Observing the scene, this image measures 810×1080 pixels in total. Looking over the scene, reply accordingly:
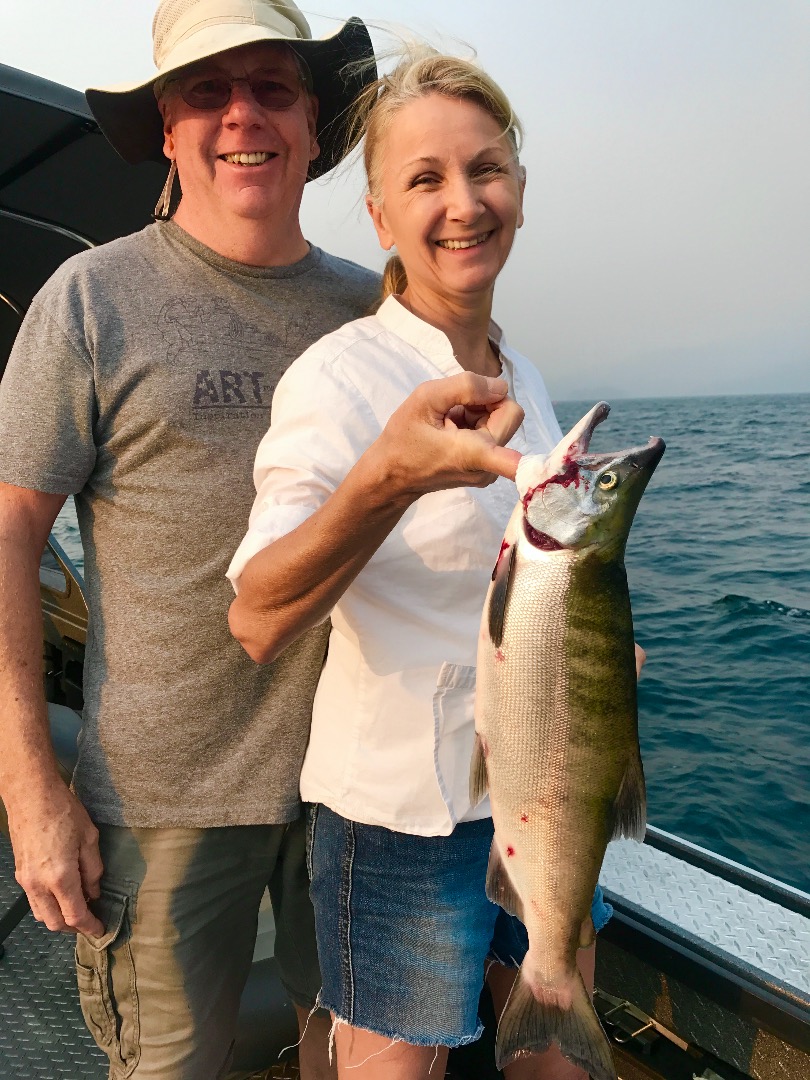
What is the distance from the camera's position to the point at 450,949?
2076mm

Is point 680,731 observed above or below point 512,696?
below

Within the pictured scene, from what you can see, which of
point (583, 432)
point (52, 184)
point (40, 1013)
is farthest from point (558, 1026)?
point (52, 184)

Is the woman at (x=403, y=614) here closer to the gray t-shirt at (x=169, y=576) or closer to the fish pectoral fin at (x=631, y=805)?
the gray t-shirt at (x=169, y=576)

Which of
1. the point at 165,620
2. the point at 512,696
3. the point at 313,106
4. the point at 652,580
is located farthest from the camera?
the point at 652,580

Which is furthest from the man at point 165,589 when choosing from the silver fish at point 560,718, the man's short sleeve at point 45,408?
the silver fish at point 560,718

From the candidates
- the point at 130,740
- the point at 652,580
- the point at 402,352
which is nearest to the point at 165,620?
the point at 130,740

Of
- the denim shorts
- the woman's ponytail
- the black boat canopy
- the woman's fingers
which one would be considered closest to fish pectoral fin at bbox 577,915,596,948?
the denim shorts

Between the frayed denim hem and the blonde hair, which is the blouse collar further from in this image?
the frayed denim hem

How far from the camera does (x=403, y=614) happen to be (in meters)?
2.06

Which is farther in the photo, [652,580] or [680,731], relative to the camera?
[652,580]

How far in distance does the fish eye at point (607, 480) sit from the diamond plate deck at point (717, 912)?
6.21 ft

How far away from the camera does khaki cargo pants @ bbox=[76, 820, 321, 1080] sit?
7.98ft

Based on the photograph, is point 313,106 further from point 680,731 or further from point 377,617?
point 680,731

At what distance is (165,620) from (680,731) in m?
7.94
